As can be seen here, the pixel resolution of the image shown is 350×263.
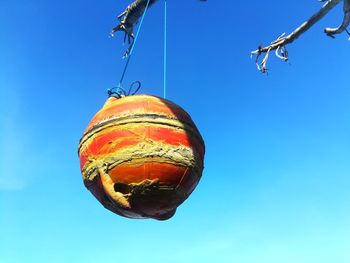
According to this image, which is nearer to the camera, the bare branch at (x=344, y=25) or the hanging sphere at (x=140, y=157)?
the hanging sphere at (x=140, y=157)

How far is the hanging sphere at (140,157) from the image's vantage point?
376 centimetres

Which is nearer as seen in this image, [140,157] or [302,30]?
[140,157]

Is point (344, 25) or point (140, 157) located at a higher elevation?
point (344, 25)

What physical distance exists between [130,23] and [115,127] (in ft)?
7.36

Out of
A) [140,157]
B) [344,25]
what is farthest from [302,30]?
[140,157]

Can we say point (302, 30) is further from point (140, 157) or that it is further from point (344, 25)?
point (140, 157)

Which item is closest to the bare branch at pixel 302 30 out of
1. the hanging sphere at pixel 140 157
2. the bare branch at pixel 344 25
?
the bare branch at pixel 344 25

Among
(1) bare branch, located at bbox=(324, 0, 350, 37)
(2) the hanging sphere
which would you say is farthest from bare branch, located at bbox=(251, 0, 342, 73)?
(2) the hanging sphere

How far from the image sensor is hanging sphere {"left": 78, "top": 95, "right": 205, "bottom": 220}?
148 inches

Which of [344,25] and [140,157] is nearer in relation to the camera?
[140,157]

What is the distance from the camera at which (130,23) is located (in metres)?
5.79

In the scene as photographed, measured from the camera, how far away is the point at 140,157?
3740 mm

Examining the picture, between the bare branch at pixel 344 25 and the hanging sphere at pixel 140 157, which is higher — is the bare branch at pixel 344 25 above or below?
above

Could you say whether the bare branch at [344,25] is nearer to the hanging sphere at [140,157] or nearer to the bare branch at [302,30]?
the bare branch at [302,30]
